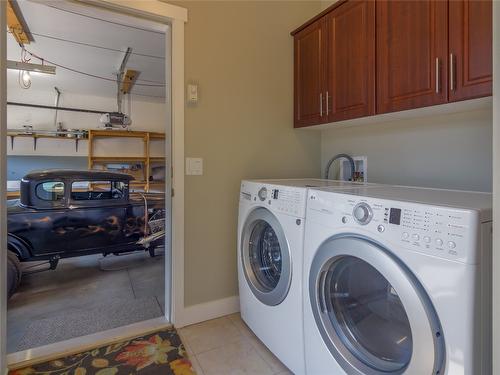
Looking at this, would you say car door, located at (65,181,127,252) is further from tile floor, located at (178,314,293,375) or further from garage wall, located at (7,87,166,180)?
garage wall, located at (7,87,166,180)

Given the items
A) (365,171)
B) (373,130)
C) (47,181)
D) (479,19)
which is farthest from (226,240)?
(47,181)

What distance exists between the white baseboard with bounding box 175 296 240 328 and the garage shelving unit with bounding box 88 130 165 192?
3228 millimetres

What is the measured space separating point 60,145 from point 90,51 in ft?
7.25

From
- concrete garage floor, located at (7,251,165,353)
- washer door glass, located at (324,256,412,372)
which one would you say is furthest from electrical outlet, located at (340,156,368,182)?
concrete garage floor, located at (7,251,165,353)

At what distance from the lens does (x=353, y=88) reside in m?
1.72

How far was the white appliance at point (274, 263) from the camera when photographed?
1312mm

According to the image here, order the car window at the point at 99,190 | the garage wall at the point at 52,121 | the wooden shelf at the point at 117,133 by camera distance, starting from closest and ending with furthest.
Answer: the car window at the point at 99,190
the garage wall at the point at 52,121
the wooden shelf at the point at 117,133

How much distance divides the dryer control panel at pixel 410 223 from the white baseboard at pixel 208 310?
120 cm

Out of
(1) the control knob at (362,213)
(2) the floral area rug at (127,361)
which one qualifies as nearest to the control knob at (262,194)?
(1) the control knob at (362,213)

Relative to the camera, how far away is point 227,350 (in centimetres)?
162

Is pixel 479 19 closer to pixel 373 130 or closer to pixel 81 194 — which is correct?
pixel 373 130

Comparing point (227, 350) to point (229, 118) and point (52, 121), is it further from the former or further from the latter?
point (52, 121)

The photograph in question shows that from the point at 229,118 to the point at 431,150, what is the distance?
51.2 inches

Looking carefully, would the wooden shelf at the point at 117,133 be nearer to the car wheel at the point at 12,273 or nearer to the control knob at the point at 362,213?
the car wheel at the point at 12,273
